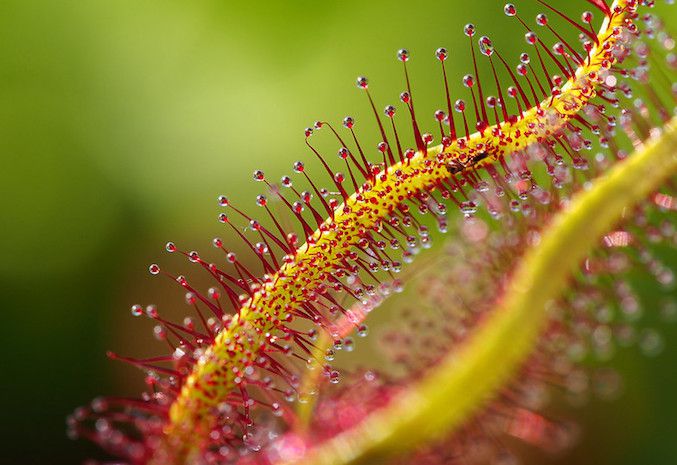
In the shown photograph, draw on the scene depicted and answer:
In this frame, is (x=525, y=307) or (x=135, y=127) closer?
(x=525, y=307)

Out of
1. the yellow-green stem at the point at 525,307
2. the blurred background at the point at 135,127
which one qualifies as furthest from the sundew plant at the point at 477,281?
the blurred background at the point at 135,127

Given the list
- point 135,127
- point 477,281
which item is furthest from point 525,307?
point 135,127

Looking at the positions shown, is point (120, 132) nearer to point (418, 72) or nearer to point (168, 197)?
point (168, 197)

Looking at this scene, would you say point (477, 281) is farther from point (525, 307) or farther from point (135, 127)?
point (135, 127)

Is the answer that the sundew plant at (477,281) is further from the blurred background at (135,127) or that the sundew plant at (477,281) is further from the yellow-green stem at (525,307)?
the blurred background at (135,127)

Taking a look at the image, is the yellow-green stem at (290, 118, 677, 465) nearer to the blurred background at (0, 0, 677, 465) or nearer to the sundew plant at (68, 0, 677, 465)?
the sundew plant at (68, 0, 677, 465)

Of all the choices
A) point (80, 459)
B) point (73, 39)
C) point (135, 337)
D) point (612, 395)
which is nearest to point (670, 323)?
point (612, 395)
